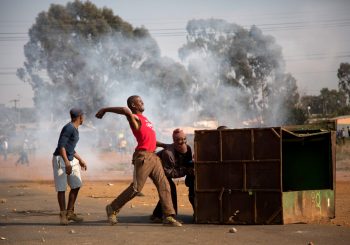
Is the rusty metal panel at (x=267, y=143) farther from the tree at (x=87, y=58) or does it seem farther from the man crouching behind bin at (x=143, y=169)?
the tree at (x=87, y=58)

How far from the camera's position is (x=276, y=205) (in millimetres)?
8773

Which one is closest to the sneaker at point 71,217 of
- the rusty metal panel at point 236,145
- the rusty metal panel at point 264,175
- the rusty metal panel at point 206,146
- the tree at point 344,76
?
the rusty metal panel at point 206,146

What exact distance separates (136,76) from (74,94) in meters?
5.41

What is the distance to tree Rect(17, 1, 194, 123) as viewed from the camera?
41.0 meters

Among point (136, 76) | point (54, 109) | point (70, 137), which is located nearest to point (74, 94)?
point (54, 109)

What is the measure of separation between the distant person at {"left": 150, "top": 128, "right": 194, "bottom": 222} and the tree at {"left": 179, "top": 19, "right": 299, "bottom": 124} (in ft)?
104

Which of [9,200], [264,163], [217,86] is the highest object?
[217,86]

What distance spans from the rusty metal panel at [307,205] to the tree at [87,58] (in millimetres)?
29593

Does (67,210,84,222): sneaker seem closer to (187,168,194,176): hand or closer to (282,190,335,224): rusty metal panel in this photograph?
(187,168,194,176): hand

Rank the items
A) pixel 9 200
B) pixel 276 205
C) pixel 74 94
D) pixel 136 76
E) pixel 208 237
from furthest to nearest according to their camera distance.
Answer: pixel 74 94, pixel 136 76, pixel 9 200, pixel 276 205, pixel 208 237

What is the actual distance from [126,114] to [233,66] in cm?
3456

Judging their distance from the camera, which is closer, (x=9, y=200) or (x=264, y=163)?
(x=264, y=163)

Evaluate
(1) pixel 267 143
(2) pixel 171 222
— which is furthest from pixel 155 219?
(1) pixel 267 143

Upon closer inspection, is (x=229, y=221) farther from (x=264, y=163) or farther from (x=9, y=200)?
(x=9, y=200)
